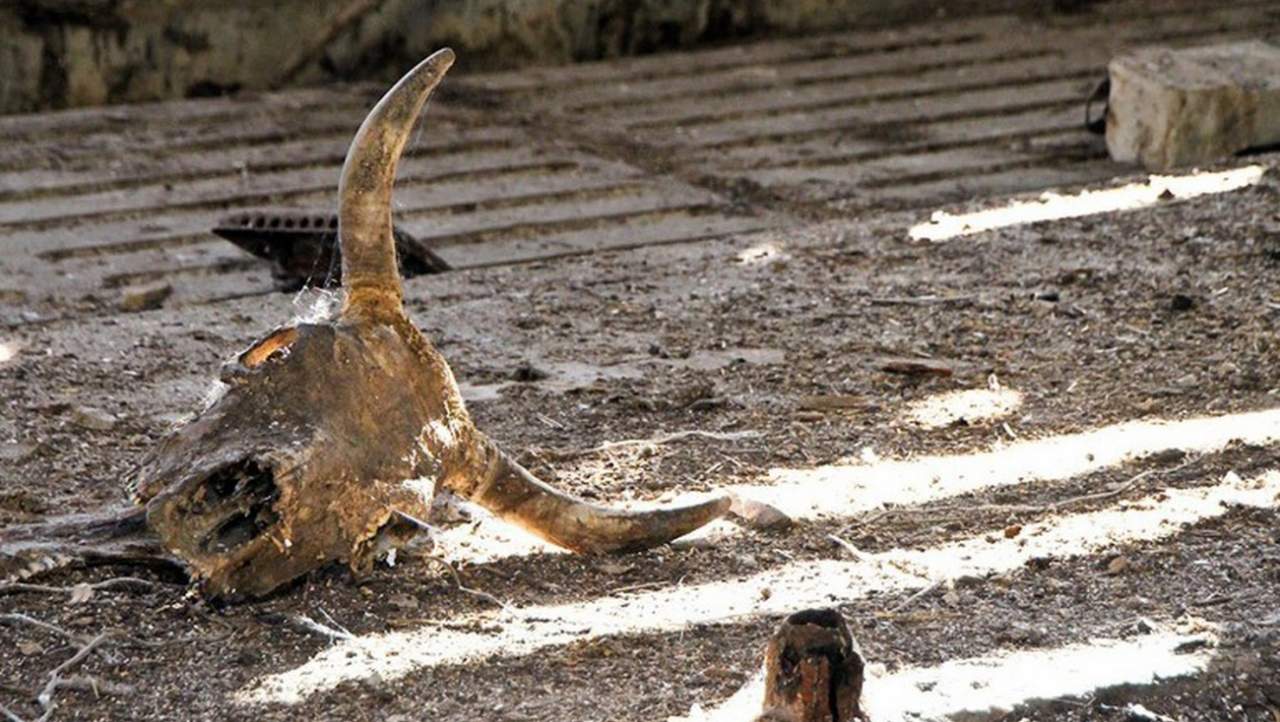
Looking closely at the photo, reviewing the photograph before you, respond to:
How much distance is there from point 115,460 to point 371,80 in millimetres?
4234

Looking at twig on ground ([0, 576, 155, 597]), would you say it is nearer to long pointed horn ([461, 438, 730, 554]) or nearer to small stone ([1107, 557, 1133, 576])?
long pointed horn ([461, 438, 730, 554])

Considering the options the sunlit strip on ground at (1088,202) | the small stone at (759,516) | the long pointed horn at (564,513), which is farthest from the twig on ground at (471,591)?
the sunlit strip on ground at (1088,202)

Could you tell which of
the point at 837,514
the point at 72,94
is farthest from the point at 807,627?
the point at 72,94

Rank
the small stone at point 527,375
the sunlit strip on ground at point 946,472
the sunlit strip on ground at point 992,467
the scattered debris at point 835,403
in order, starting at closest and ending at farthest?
the sunlit strip on ground at point 946,472, the sunlit strip on ground at point 992,467, the scattered debris at point 835,403, the small stone at point 527,375

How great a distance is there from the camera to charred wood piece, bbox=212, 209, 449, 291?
644cm

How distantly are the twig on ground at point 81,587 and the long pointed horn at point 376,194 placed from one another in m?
0.63

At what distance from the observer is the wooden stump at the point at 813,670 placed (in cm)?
347

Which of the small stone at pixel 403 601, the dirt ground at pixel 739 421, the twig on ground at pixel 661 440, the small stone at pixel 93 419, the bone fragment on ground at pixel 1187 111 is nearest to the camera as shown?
the dirt ground at pixel 739 421

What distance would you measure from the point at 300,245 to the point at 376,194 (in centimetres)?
229

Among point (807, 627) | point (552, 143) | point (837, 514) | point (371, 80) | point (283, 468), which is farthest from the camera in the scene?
point (371, 80)

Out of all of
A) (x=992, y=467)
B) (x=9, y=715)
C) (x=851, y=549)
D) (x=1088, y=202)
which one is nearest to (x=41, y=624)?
(x=9, y=715)

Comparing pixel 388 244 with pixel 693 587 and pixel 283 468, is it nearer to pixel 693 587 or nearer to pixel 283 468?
pixel 283 468

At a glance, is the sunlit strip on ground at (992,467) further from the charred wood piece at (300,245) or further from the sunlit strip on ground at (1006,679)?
the charred wood piece at (300,245)

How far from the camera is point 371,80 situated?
8.96m
